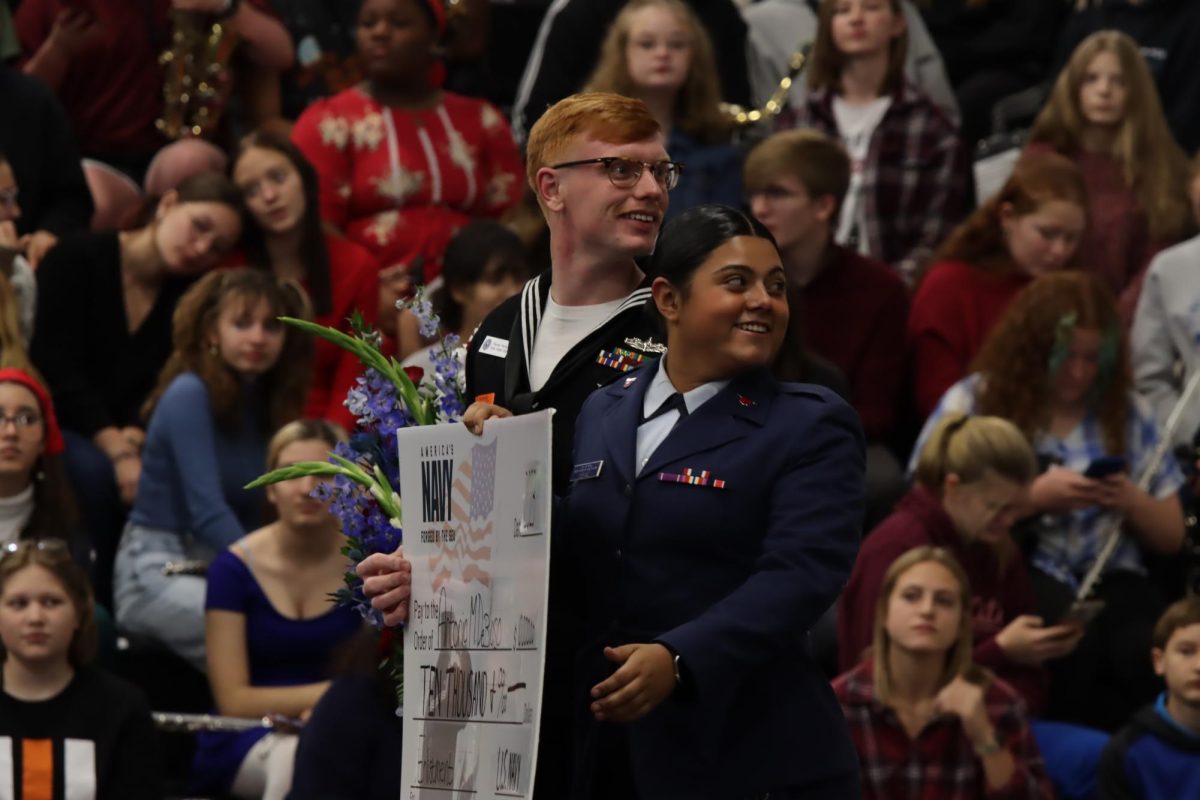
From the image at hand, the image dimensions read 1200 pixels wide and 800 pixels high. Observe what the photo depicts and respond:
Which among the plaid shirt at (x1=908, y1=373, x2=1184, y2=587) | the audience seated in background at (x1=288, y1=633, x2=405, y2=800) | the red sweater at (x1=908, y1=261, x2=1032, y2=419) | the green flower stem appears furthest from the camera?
the red sweater at (x1=908, y1=261, x2=1032, y2=419)

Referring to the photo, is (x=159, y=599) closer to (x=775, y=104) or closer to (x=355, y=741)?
(x=355, y=741)

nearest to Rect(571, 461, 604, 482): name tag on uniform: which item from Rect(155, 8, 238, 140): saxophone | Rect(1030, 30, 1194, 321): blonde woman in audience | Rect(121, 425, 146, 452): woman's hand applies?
Rect(121, 425, 146, 452): woman's hand

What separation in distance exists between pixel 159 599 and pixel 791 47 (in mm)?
4184

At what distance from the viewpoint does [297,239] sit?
8.48m

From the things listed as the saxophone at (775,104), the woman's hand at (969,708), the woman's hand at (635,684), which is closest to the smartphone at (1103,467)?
the woman's hand at (969,708)

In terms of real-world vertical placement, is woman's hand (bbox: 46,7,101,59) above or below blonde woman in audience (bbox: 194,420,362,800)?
above

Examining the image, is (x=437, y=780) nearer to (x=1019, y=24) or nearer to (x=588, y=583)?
(x=588, y=583)

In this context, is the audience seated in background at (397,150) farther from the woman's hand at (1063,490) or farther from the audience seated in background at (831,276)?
the woman's hand at (1063,490)

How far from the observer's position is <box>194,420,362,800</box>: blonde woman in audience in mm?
7062

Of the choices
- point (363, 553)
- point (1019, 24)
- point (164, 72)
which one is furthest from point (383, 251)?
point (363, 553)

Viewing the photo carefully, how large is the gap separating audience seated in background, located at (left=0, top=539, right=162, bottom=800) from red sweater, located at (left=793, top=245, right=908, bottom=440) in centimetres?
275

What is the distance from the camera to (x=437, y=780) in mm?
4285

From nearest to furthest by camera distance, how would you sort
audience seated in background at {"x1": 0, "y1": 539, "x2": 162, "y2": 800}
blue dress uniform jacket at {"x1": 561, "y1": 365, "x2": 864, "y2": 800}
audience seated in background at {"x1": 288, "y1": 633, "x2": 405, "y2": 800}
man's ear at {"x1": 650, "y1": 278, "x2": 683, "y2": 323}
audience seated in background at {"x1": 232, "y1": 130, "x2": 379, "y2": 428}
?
blue dress uniform jacket at {"x1": 561, "y1": 365, "x2": 864, "y2": 800}
man's ear at {"x1": 650, "y1": 278, "x2": 683, "y2": 323}
audience seated in background at {"x1": 288, "y1": 633, "x2": 405, "y2": 800}
audience seated in background at {"x1": 0, "y1": 539, "x2": 162, "y2": 800}
audience seated in background at {"x1": 232, "y1": 130, "x2": 379, "y2": 428}

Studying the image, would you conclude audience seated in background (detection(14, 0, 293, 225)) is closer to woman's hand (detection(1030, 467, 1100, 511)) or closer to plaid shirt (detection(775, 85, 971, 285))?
plaid shirt (detection(775, 85, 971, 285))
